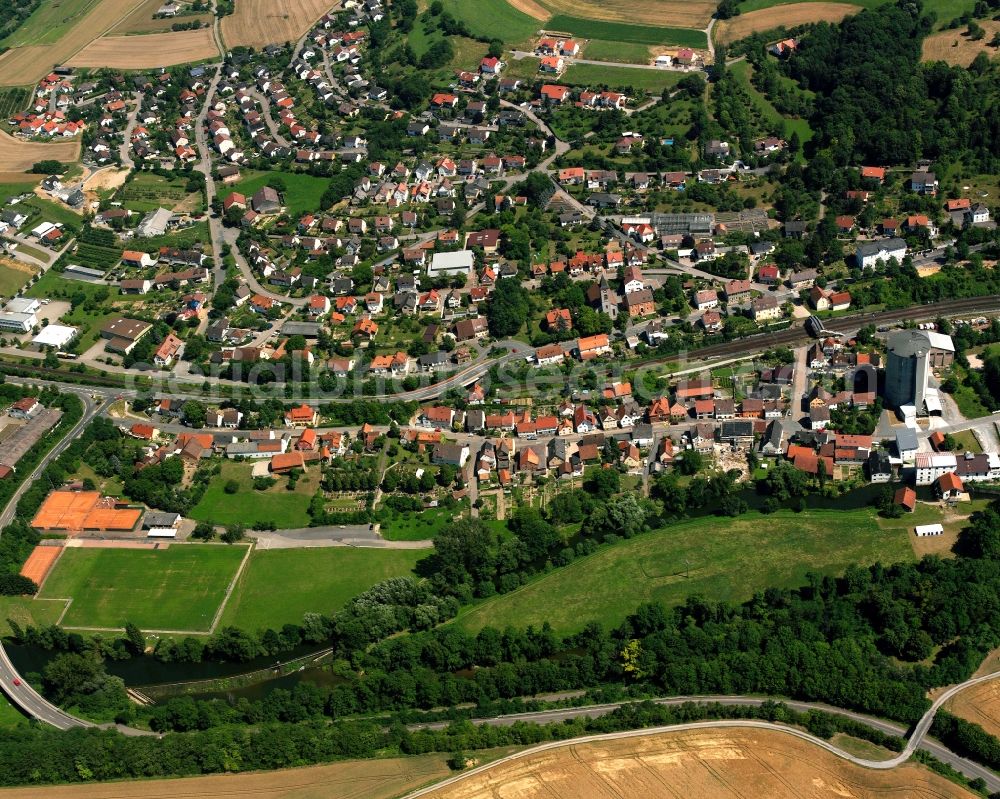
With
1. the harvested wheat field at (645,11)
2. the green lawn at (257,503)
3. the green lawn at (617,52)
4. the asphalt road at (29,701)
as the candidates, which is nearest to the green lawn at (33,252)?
the green lawn at (257,503)

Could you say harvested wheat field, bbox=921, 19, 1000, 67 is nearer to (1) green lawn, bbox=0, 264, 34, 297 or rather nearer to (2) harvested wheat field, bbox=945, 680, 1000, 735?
(2) harvested wheat field, bbox=945, 680, 1000, 735

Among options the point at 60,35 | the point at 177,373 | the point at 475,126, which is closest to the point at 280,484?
the point at 177,373

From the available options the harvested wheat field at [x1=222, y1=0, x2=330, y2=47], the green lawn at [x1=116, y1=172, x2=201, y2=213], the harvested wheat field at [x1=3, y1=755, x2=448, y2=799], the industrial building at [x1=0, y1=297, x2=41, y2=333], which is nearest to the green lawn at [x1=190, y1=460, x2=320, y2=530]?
the harvested wheat field at [x1=3, y1=755, x2=448, y2=799]

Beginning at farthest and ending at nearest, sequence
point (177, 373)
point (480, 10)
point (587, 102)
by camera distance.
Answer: point (480, 10) → point (587, 102) → point (177, 373)

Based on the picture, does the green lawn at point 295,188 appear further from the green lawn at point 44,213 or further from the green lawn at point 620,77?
the green lawn at point 620,77

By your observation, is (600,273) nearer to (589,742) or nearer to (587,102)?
(587,102)

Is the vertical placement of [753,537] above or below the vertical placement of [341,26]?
below
